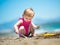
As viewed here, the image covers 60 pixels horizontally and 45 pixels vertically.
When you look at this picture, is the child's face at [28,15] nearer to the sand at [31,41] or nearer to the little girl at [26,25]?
the little girl at [26,25]

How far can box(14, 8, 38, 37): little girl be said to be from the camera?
5.45 feet

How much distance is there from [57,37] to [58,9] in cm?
28

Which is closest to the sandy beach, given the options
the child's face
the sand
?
the sand

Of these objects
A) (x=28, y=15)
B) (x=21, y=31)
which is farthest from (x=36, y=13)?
(x=21, y=31)

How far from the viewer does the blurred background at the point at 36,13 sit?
5.57ft

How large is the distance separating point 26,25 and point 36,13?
0.15 m

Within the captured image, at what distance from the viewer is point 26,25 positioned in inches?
65.9

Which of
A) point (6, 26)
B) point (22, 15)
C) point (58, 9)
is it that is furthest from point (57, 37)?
point (6, 26)

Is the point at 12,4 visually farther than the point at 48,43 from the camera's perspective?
Yes

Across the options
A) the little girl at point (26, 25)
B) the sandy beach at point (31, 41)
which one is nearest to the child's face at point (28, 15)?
the little girl at point (26, 25)

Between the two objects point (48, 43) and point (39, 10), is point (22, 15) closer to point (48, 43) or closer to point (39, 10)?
point (39, 10)

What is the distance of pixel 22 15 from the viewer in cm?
169

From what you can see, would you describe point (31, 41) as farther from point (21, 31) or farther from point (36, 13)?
point (36, 13)

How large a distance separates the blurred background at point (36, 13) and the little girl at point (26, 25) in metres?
0.04
